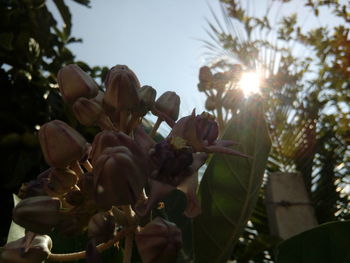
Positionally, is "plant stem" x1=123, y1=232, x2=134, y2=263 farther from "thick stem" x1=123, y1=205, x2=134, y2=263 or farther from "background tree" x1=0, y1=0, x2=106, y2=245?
"background tree" x1=0, y1=0, x2=106, y2=245

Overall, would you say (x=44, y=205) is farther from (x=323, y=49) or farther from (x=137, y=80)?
(x=323, y=49)

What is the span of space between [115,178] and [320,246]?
1.37ft

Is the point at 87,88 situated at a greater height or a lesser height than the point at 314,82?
lesser

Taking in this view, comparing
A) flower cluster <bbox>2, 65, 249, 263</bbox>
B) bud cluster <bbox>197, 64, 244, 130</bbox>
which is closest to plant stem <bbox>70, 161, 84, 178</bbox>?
flower cluster <bbox>2, 65, 249, 263</bbox>

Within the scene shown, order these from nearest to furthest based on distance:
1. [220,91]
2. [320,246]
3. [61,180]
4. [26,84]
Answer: [61,180] → [320,246] → [220,91] → [26,84]

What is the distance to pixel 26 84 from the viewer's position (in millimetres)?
2244

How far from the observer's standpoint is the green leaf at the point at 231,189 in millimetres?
862

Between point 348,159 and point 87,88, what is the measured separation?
1.58 m

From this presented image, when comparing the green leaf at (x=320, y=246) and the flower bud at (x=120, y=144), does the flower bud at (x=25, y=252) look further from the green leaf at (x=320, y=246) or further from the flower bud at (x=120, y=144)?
the green leaf at (x=320, y=246)

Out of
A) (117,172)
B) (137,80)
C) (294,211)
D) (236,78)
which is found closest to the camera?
(117,172)

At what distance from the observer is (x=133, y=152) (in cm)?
60

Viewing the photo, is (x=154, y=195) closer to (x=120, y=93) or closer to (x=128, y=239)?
(x=128, y=239)

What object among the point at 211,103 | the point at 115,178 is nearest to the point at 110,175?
the point at 115,178

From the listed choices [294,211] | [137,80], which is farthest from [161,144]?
[294,211]
